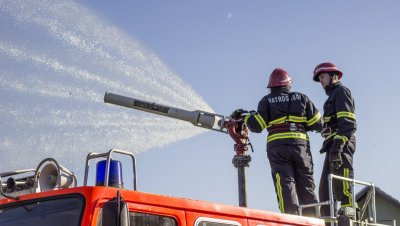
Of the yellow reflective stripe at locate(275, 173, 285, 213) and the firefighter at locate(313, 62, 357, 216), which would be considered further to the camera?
the firefighter at locate(313, 62, 357, 216)

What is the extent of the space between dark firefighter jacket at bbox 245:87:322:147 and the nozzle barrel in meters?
1.41

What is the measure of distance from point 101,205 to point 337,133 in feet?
13.4

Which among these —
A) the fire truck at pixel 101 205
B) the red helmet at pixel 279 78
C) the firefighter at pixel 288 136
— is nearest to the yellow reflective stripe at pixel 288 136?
the firefighter at pixel 288 136

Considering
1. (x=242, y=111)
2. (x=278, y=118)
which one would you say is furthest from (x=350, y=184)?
(x=242, y=111)

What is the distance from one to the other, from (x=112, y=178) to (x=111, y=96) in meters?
4.88

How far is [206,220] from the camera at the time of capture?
5164mm

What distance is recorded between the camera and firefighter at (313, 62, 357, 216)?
7520mm

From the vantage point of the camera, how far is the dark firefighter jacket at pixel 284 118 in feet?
24.6

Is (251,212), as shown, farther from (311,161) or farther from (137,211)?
(311,161)

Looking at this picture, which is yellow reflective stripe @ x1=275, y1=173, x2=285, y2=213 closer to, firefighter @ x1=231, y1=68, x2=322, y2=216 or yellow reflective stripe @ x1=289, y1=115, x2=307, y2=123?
firefighter @ x1=231, y1=68, x2=322, y2=216

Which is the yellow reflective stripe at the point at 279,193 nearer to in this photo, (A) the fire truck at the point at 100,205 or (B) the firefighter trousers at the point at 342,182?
(B) the firefighter trousers at the point at 342,182

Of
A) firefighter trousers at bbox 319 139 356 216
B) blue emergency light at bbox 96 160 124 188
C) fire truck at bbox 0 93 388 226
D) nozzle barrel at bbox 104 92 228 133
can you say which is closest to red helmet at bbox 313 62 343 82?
firefighter trousers at bbox 319 139 356 216

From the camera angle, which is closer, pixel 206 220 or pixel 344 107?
pixel 206 220

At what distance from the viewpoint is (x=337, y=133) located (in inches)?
307
